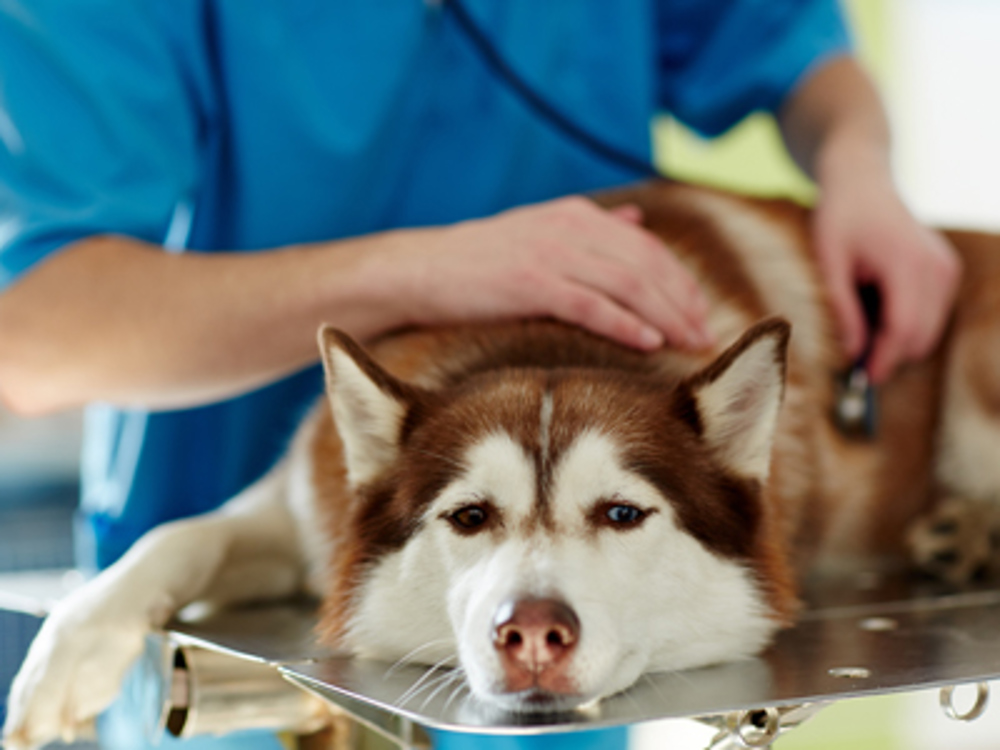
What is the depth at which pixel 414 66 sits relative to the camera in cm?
162

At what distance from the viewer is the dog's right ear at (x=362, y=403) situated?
1030 mm

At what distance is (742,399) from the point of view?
3.51 ft

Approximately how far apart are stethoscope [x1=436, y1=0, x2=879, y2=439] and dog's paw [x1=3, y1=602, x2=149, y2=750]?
0.98 meters

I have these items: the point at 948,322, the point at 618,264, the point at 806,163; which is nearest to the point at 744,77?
the point at 806,163

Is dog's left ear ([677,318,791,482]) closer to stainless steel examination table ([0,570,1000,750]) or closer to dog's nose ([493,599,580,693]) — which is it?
stainless steel examination table ([0,570,1000,750])

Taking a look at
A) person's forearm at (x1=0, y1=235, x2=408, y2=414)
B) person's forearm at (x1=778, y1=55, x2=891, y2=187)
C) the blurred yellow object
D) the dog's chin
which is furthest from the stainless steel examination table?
the blurred yellow object

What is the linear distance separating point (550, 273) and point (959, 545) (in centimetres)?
73

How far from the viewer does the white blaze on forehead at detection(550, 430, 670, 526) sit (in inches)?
38.2

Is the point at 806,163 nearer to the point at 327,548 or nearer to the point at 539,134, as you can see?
the point at 539,134

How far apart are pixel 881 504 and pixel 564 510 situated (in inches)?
34.7

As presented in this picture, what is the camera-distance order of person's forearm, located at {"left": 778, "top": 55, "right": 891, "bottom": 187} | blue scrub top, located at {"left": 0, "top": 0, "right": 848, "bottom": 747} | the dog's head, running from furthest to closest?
person's forearm, located at {"left": 778, "top": 55, "right": 891, "bottom": 187}
blue scrub top, located at {"left": 0, "top": 0, "right": 848, "bottom": 747}
the dog's head

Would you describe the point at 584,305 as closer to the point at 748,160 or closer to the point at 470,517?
the point at 470,517

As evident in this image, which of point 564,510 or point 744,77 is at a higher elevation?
point 744,77

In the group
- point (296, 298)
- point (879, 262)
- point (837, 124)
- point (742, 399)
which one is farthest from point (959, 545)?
point (296, 298)
